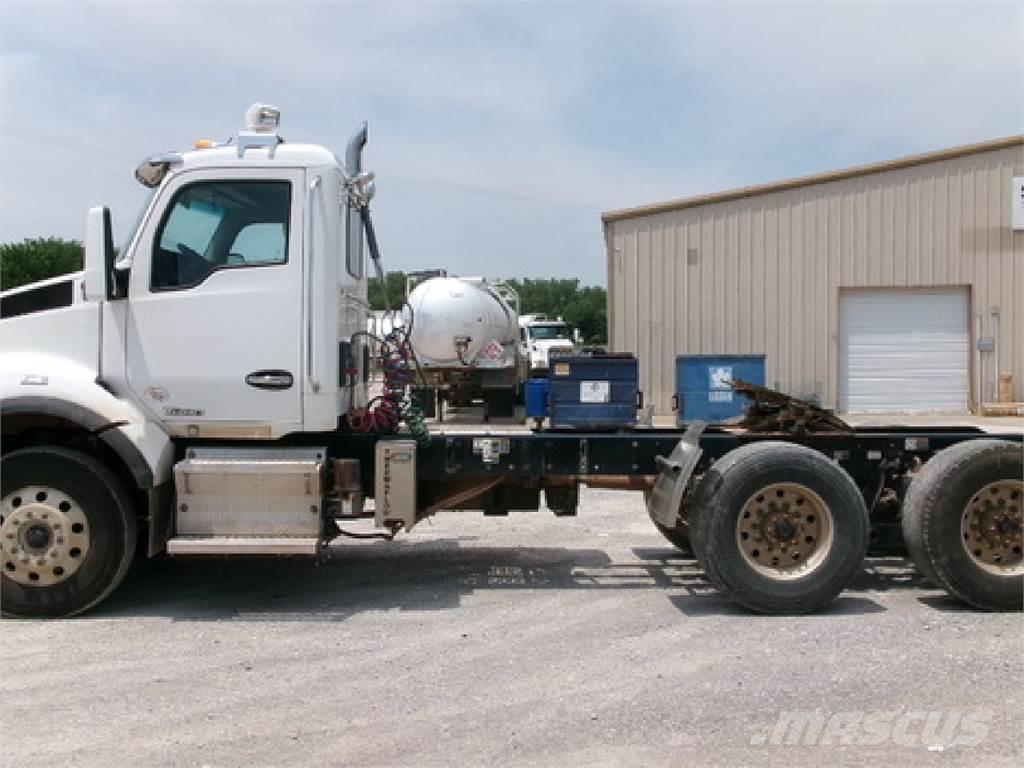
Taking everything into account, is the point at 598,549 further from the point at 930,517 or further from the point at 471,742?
the point at 471,742

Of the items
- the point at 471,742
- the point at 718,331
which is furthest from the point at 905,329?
the point at 471,742

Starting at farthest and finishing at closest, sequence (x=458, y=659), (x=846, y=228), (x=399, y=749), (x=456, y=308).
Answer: (x=846, y=228)
(x=456, y=308)
(x=458, y=659)
(x=399, y=749)

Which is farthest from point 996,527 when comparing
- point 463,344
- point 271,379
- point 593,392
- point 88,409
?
point 463,344

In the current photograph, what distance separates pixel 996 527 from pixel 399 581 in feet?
14.0

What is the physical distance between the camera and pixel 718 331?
2323cm

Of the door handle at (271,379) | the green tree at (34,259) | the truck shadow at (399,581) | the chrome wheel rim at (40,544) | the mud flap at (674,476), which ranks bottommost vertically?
the truck shadow at (399,581)

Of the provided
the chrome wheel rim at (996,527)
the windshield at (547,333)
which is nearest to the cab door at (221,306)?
the chrome wheel rim at (996,527)

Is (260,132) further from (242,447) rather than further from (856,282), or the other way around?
(856,282)

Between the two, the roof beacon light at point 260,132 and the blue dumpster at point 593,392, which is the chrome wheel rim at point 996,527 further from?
the roof beacon light at point 260,132

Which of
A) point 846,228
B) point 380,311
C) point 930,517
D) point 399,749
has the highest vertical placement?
point 846,228

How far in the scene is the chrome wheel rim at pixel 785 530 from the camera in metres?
6.93

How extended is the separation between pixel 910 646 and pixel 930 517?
118 centimetres

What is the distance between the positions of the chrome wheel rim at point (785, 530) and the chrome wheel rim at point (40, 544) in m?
4.34

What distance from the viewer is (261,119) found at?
24.0 ft
